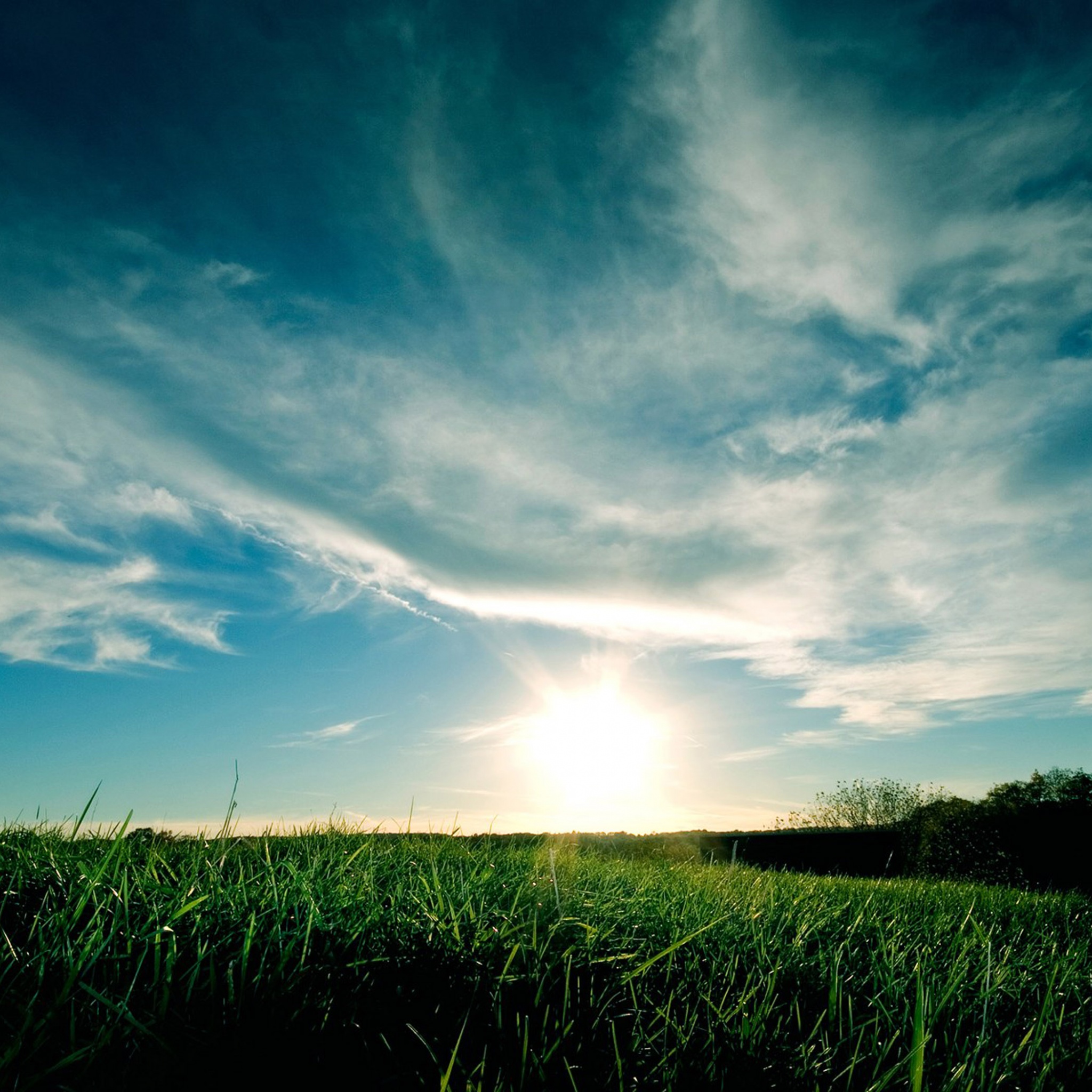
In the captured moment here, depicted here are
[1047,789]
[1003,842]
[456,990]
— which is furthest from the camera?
[1047,789]

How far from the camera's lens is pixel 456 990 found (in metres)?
1.93

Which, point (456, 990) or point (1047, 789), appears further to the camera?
point (1047, 789)

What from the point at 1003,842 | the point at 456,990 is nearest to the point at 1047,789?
the point at 1003,842

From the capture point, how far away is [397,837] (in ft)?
15.2

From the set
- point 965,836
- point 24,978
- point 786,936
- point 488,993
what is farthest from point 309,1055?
point 965,836

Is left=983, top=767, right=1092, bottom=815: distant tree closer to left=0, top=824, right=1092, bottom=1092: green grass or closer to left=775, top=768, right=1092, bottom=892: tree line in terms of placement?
left=775, top=768, right=1092, bottom=892: tree line

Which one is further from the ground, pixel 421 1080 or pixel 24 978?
pixel 24 978

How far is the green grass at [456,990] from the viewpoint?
57.7 inches

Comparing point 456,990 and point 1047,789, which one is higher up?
point 1047,789

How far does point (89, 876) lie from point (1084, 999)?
4028mm

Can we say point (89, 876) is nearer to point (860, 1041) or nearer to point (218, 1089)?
point (218, 1089)

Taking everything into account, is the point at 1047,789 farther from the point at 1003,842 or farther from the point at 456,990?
the point at 456,990

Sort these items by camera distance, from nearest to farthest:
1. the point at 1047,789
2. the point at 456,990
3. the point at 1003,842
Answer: the point at 456,990 < the point at 1003,842 < the point at 1047,789

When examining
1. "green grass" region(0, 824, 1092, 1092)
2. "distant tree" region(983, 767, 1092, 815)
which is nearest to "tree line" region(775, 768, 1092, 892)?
"distant tree" region(983, 767, 1092, 815)
